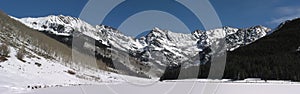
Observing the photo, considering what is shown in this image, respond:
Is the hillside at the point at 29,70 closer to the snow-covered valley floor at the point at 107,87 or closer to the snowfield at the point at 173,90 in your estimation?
the snow-covered valley floor at the point at 107,87

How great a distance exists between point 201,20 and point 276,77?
108653 mm

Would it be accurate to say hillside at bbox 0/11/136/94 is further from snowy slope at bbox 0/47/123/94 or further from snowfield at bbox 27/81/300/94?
snowfield at bbox 27/81/300/94

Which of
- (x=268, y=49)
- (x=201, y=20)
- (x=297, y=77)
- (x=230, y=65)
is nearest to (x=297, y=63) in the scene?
(x=297, y=77)

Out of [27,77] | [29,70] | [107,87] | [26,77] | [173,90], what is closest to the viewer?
[173,90]

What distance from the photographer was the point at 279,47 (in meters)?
197

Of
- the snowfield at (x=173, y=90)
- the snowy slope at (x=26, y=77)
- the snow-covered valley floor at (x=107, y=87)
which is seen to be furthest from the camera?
the snowy slope at (x=26, y=77)

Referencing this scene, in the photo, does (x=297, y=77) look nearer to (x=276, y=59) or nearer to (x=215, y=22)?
(x=276, y=59)

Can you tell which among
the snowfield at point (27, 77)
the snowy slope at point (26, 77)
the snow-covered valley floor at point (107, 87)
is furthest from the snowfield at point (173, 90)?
the snowy slope at point (26, 77)

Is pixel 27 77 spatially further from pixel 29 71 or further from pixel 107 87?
pixel 107 87

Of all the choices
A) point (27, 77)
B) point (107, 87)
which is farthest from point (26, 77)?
point (107, 87)

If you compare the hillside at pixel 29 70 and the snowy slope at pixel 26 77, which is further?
the hillside at pixel 29 70

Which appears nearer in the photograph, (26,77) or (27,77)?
(26,77)

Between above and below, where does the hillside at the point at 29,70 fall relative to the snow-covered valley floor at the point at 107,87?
above

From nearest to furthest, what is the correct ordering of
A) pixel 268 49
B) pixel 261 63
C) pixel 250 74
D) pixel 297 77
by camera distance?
pixel 297 77, pixel 250 74, pixel 261 63, pixel 268 49
